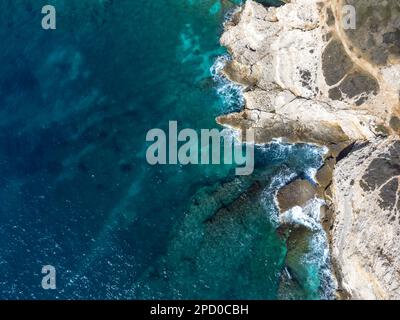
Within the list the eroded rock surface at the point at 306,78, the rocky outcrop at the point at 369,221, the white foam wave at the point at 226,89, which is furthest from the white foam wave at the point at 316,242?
the white foam wave at the point at 226,89

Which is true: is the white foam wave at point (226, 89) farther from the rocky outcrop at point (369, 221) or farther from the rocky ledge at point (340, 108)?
the rocky outcrop at point (369, 221)

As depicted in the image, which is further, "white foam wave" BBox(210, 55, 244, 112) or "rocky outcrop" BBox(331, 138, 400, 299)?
"white foam wave" BBox(210, 55, 244, 112)

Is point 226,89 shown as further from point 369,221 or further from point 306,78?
point 369,221

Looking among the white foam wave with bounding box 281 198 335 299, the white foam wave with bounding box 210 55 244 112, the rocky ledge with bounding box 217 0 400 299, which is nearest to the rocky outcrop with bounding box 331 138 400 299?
the rocky ledge with bounding box 217 0 400 299

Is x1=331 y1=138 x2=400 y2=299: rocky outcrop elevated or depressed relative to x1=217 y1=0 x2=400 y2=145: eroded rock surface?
depressed

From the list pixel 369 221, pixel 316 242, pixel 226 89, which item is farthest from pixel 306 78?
pixel 316 242

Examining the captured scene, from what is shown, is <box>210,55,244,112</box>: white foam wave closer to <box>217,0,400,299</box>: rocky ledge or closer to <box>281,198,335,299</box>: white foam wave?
<box>217,0,400,299</box>: rocky ledge
